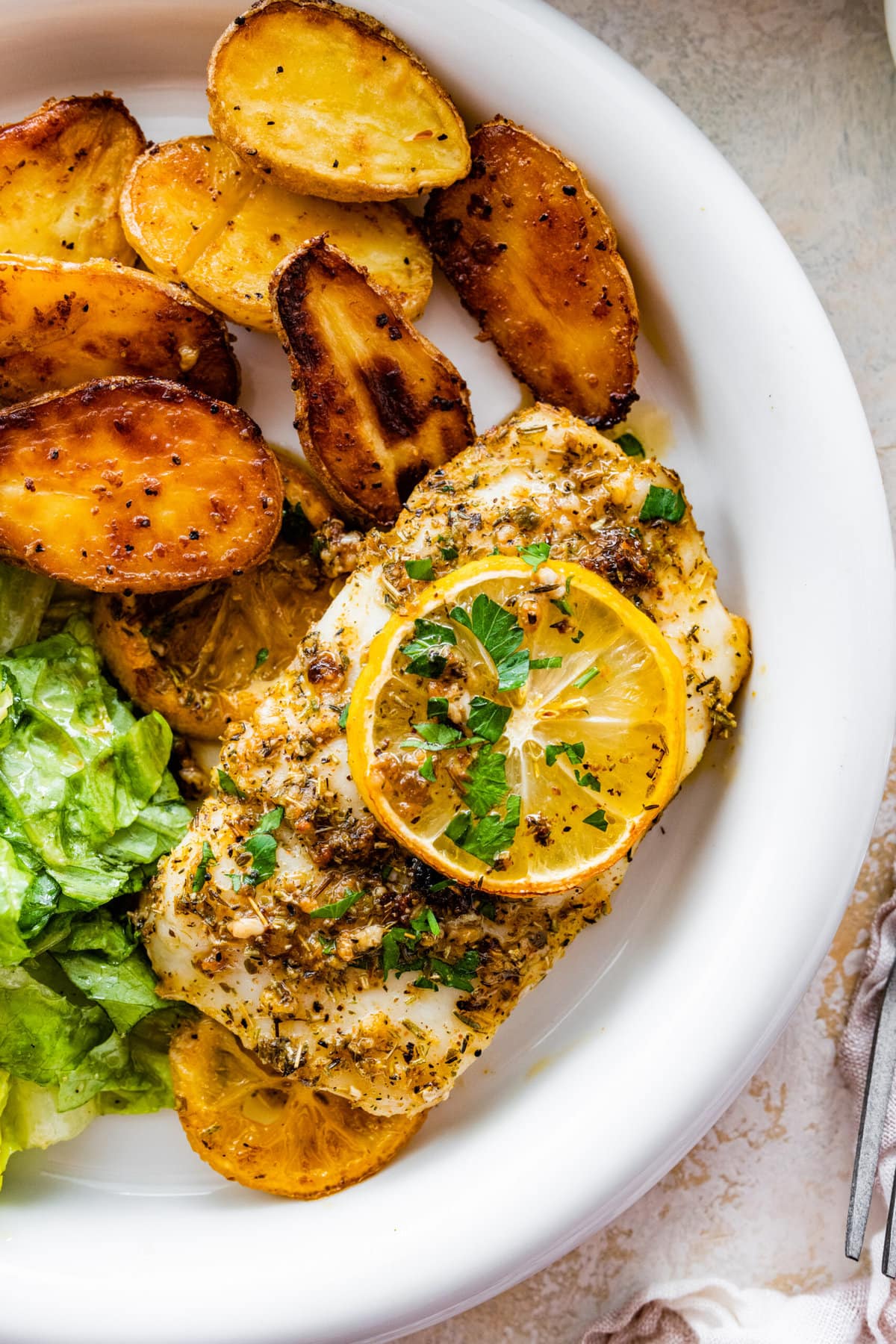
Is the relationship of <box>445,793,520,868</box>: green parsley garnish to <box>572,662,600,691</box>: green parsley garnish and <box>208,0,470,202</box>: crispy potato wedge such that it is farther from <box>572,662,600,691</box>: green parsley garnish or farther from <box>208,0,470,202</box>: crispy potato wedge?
<box>208,0,470,202</box>: crispy potato wedge

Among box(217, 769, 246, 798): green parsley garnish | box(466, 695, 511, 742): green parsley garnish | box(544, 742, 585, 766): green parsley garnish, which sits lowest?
box(217, 769, 246, 798): green parsley garnish

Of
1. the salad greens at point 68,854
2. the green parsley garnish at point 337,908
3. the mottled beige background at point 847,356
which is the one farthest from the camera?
the mottled beige background at point 847,356

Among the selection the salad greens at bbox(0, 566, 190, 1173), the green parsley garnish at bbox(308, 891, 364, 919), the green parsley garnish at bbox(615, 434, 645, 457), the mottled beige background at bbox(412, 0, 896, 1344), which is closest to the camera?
the green parsley garnish at bbox(308, 891, 364, 919)

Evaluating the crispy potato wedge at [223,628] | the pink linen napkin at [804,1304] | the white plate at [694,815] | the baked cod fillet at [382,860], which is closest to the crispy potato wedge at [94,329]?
the crispy potato wedge at [223,628]

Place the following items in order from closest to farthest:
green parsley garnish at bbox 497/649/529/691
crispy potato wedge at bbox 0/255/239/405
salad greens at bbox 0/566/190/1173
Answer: green parsley garnish at bbox 497/649/529/691 < crispy potato wedge at bbox 0/255/239/405 < salad greens at bbox 0/566/190/1173

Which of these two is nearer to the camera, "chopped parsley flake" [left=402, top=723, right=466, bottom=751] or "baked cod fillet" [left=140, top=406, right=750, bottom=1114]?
"chopped parsley flake" [left=402, top=723, right=466, bottom=751]

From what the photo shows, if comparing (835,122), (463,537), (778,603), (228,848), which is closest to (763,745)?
(778,603)

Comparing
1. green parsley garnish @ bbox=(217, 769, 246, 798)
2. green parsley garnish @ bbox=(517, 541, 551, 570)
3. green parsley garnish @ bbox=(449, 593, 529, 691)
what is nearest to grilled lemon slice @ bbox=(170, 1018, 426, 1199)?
green parsley garnish @ bbox=(217, 769, 246, 798)

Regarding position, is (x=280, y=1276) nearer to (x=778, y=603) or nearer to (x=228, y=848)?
(x=228, y=848)

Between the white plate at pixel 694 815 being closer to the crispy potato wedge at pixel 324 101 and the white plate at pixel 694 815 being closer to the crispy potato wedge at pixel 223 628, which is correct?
the crispy potato wedge at pixel 324 101

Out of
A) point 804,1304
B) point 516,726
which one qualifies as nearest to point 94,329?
point 516,726
